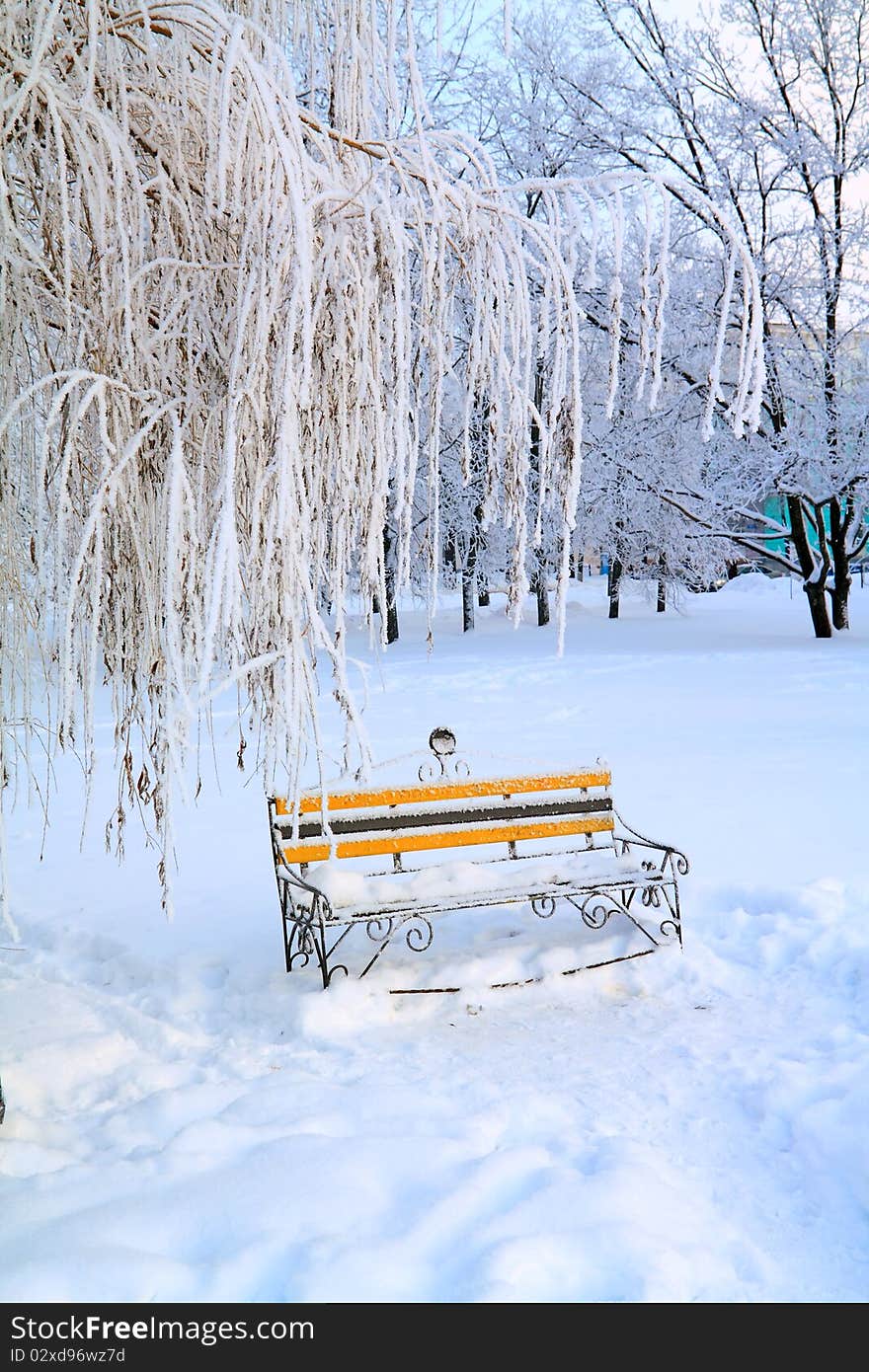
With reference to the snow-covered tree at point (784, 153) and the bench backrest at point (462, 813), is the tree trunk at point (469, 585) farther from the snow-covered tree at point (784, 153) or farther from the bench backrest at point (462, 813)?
the bench backrest at point (462, 813)

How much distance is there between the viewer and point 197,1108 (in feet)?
10.3

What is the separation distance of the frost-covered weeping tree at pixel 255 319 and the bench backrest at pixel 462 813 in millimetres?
2270

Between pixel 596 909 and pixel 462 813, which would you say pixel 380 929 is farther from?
pixel 596 909

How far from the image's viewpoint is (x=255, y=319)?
6.46 ft

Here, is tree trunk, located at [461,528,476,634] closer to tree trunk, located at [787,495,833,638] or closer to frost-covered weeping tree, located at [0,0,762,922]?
tree trunk, located at [787,495,833,638]

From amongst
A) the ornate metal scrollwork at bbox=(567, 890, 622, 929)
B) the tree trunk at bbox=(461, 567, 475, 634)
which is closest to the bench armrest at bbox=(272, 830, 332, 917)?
the ornate metal scrollwork at bbox=(567, 890, 622, 929)

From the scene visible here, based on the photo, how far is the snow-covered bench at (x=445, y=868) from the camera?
4.23 metres

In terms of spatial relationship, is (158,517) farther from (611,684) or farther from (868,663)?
(868,663)

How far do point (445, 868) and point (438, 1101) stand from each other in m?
1.51

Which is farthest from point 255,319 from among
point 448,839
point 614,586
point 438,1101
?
point 614,586

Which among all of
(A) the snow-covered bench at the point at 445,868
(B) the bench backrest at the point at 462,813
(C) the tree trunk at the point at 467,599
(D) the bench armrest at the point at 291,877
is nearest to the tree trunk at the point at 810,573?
(C) the tree trunk at the point at 467,599

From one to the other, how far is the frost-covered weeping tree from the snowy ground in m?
1.03

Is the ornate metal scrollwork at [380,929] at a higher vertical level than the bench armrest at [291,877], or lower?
lower
